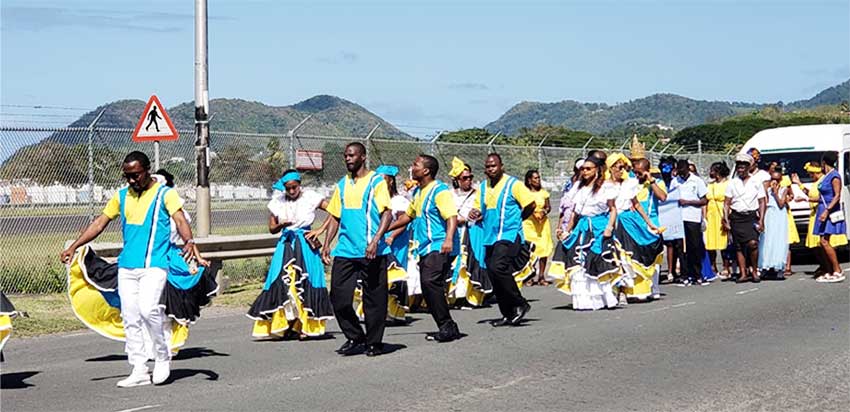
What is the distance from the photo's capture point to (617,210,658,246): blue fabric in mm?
15359

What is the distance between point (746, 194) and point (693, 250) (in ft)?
3.78

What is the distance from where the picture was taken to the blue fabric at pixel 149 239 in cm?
949

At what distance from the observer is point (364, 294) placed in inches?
443

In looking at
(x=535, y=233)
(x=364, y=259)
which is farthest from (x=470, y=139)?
(x=364, y=259)

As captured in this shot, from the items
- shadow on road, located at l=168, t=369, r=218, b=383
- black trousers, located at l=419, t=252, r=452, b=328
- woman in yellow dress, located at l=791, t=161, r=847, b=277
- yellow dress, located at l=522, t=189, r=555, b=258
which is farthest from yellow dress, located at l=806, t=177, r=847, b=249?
shadow on road, located at l=168, t=369, r=218, b=383

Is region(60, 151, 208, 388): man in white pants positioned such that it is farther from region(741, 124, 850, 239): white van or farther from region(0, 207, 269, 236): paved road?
region(741, 124, 850, 239): white van

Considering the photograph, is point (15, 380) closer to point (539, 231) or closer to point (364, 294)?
point (364, 294)

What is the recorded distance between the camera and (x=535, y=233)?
18.7 m

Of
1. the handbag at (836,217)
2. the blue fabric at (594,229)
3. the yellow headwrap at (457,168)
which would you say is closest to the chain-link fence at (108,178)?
the yellow headwrap at (457,168)

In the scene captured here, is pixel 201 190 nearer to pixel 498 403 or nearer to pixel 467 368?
pixel 467 368

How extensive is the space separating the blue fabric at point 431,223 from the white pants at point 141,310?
3474mm

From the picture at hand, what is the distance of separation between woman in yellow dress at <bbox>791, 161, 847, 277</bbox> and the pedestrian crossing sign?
31.3 feet

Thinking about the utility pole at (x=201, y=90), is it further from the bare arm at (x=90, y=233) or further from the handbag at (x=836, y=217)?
the handbag at (x=836, y=217)

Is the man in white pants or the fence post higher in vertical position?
the fence post
